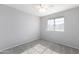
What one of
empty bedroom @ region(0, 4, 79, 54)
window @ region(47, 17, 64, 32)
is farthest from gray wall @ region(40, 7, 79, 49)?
window @ region(47, 17, 64, 32)

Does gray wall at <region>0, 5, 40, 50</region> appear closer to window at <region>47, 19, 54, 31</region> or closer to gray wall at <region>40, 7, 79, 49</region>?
window at <region>47, 19, 54, 31</region>

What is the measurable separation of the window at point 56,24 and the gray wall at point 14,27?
1.42 metres

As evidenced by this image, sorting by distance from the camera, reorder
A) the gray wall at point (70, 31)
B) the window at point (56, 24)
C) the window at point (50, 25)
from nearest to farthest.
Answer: the gray wall at point (70, 31) → the window at point (56, 24) → the window at point (50, 25)

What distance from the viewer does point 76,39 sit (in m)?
3.19

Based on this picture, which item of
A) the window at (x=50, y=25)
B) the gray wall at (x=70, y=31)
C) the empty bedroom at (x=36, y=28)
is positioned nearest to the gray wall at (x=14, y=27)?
the empty bedroom at (x=36, y=28)

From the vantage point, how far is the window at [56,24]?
Answer: 13.1ft

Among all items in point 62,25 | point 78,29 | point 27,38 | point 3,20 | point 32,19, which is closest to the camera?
point 3,20

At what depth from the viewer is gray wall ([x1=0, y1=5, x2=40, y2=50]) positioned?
282cm

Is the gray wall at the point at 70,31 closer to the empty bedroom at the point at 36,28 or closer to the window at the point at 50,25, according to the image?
the empty bedroom at the point at 36,28

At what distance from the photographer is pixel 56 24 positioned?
4328mm

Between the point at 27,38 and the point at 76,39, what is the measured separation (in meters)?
3.28

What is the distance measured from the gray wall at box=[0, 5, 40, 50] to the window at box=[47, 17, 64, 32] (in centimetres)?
142

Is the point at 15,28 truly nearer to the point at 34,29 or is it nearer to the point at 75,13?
the point at 34,29
